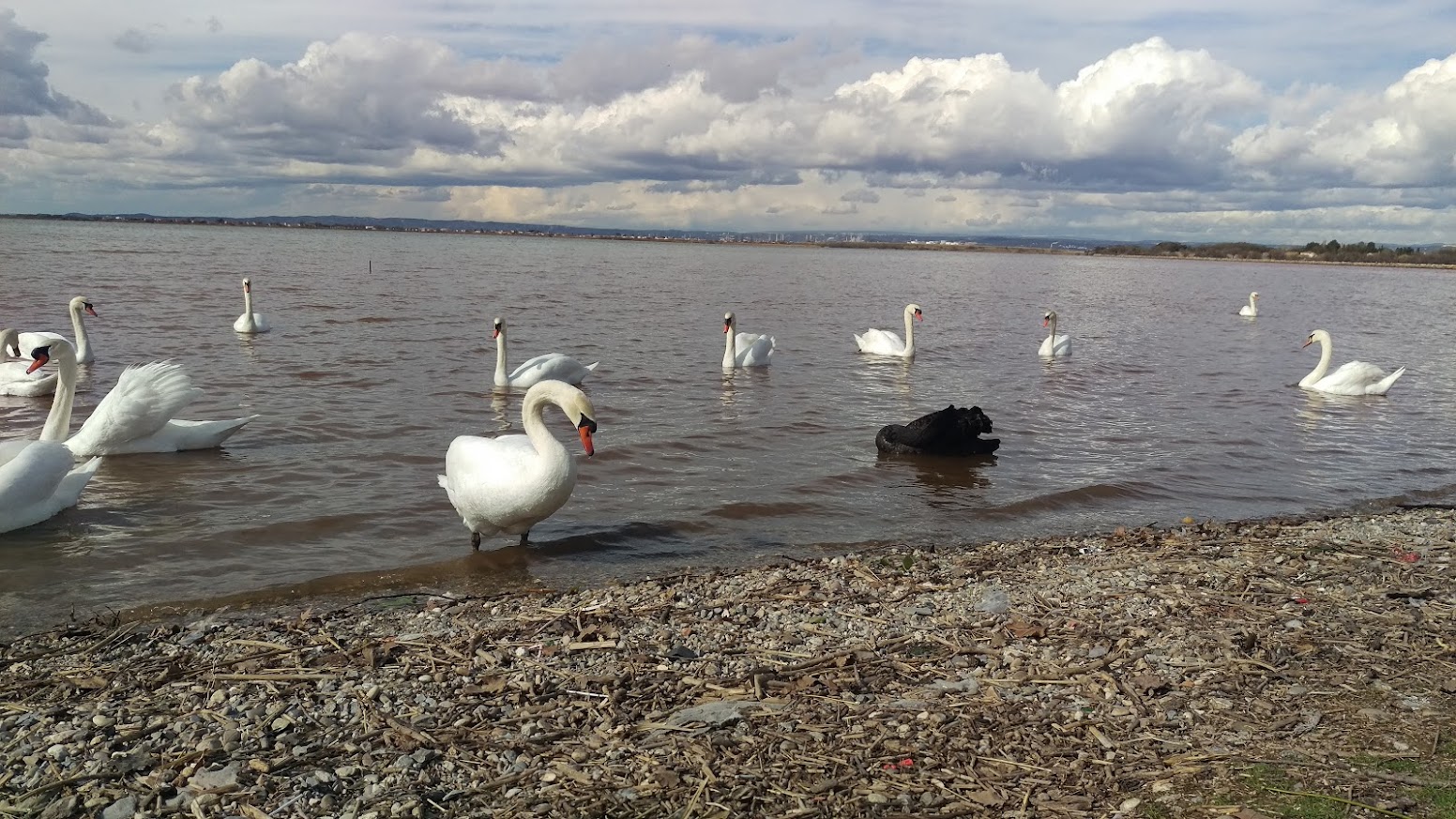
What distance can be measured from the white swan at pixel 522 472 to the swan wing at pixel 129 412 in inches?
179

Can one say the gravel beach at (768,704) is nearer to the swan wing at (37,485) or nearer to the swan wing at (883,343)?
the swan wing at (37,485)

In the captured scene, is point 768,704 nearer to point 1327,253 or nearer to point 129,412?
point 129,412

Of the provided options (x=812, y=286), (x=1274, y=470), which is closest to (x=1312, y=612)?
(x=1274, y=470)

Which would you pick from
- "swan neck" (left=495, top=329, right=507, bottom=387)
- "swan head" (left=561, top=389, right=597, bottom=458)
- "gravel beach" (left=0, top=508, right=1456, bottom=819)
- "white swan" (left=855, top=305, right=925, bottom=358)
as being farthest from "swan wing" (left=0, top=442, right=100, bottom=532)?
"white swan" (left=855, top=305, right=925, bottom=358)

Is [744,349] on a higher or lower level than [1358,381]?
higher

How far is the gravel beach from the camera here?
384 centimetres

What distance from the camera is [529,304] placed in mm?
30812

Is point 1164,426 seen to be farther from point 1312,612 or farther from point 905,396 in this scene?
point 1312,612

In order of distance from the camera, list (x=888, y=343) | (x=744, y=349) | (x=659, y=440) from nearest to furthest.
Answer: (x=659, y=440), (x=744, y=349), (x=888, y=343)

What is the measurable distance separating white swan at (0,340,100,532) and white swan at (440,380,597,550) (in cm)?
323

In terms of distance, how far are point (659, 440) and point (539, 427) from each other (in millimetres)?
4965

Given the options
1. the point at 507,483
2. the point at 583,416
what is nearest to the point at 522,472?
the point at 507,483

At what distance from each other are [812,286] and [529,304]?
67.3 ft

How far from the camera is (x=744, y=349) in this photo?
19.1m
